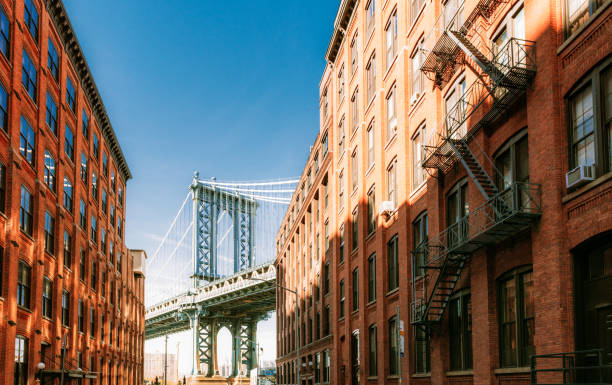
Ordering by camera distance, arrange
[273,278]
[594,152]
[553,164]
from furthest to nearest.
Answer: [273,278] → [553,164] → [594,152]

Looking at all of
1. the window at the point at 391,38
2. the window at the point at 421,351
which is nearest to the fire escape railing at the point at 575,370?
the window at the point at 421,351

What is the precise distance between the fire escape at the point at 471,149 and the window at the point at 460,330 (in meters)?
0.39

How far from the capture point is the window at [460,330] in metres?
23.0

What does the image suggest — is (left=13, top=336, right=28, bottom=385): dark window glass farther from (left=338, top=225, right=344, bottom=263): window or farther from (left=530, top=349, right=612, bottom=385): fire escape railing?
(left=530, top=349, right=612, bottom=385): fire escape railing

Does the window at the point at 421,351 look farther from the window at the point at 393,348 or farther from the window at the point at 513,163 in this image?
the window at the point at 513,163

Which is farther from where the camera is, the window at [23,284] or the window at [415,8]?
the window at [23,284]

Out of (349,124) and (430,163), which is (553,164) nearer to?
(430,163)

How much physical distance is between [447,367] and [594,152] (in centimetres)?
1103

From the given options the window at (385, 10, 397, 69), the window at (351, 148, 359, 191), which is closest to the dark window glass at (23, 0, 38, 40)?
the window at (385, 10, 397, 69)

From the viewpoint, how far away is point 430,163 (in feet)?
81.5

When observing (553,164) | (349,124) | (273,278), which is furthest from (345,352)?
(273,278)

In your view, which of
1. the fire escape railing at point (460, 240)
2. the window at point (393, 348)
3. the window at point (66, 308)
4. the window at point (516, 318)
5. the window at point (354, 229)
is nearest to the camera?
the fire escape railing at point (460, 240)

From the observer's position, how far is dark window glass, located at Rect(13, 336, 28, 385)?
98.6 ft

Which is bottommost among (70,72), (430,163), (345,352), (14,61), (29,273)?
(345,352)
